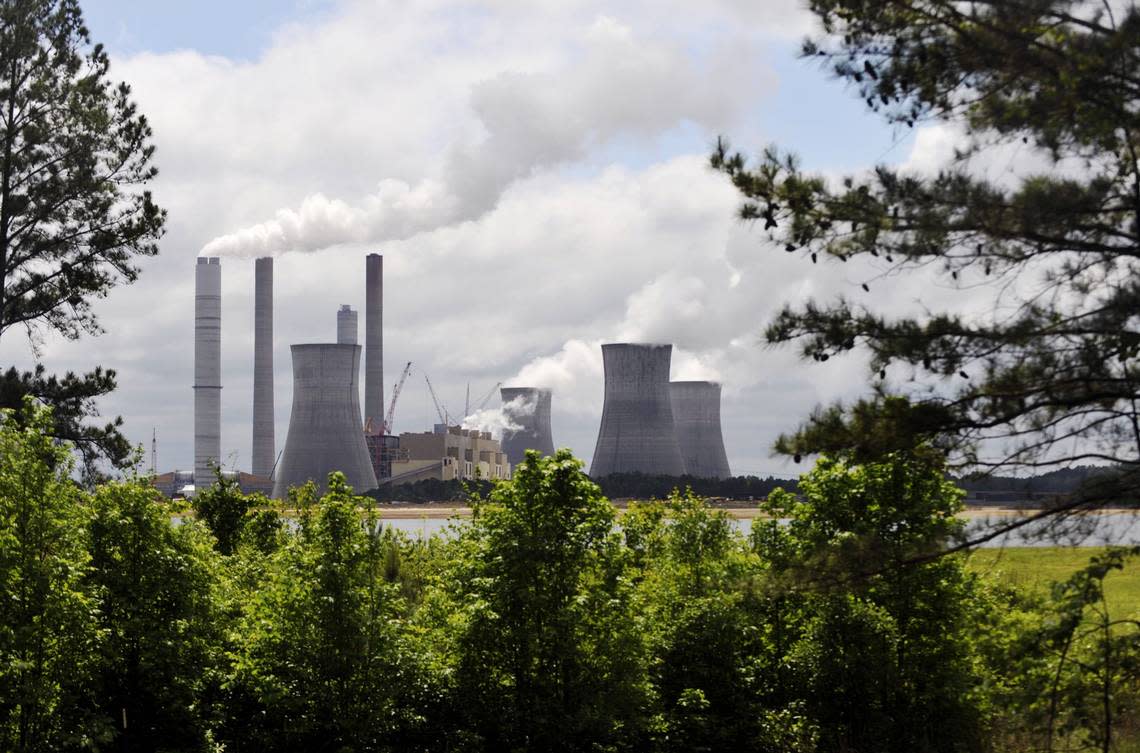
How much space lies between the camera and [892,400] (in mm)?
7293

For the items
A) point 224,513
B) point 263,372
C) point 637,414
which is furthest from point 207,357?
point 224,513

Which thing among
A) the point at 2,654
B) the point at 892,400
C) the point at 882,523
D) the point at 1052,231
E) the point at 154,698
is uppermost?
the point at 1052,231

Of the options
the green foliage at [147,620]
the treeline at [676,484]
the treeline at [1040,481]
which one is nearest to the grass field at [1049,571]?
the treeline at [1040,481]

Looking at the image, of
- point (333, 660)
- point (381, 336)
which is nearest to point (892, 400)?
point (333, 660)

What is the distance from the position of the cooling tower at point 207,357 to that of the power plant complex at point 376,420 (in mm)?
69

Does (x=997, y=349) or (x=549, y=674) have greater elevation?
(x=997, y=349)

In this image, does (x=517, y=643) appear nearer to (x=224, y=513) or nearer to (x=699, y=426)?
(x=224, y=513)

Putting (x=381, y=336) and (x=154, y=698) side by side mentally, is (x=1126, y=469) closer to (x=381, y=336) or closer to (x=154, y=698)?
(x=154, y=698)

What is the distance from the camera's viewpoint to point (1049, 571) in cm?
2333

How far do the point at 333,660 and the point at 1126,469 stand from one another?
20.2 feet

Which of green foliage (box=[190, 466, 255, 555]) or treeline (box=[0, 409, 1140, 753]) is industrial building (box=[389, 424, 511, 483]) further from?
treeline (box=[0, 409, 1140, 753])

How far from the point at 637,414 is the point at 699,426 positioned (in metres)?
12.5

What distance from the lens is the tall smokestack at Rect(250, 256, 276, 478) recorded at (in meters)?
85.9

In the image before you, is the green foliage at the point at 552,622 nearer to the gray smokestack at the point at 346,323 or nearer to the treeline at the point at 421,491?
the treeline at the point at 421,491
